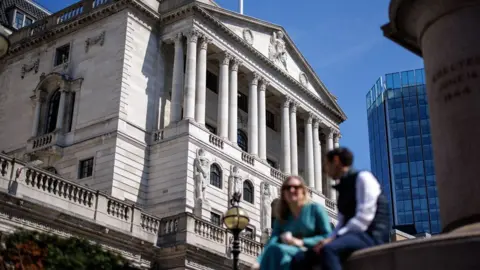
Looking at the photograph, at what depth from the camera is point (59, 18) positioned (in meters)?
46.4

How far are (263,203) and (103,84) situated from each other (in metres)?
12.7

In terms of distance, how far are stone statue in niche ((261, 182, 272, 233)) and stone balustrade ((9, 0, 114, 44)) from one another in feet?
51.4

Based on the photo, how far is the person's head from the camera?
7316mm

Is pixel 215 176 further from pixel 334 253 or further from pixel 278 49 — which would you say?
pixel 334 253

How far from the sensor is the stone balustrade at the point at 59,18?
4469 cm

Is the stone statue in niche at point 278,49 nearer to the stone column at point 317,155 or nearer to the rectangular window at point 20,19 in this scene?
the stone column at point 317,155

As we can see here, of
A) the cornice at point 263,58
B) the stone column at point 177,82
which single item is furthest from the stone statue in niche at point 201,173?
the cornice at point 263,58

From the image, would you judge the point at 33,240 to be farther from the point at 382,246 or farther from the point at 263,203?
the point at 263,203

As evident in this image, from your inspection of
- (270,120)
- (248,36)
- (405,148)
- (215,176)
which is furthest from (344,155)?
(405,148)

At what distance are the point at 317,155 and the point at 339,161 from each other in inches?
1835

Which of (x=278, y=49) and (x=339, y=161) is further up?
(x=278, y=49)

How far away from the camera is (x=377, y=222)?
7.20 metres

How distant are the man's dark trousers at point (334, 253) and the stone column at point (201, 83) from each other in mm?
34233

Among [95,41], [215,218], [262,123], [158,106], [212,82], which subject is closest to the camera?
[215,218]
